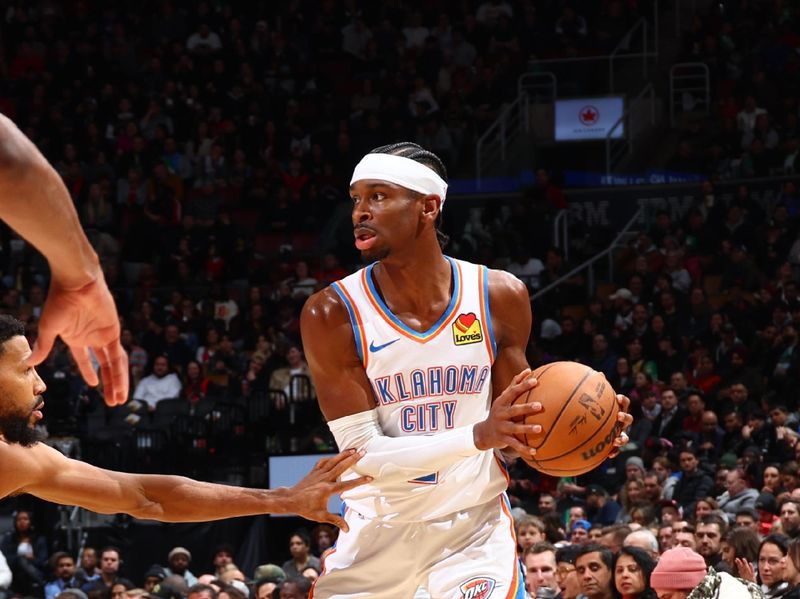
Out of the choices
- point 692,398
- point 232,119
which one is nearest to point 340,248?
point 232,119

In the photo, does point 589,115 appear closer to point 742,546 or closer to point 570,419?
point 742,546

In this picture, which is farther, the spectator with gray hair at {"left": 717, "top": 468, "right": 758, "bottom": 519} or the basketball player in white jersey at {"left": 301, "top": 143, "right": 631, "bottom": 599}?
the spectator with gray hair at {"left": 717, "top": 468, "right": 758, "bottom": 519}

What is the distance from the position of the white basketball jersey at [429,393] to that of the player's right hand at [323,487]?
0.13 meters

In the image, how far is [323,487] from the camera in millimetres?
5129

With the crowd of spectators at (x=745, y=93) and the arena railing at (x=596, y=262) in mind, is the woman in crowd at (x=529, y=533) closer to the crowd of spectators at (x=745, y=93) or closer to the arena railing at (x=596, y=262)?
the arena railing at (x=596, y=262)

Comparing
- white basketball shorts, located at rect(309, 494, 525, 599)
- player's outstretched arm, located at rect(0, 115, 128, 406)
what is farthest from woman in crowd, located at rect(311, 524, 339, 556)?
player's outstretched arm, located at rect(0, 115, 128, 406)

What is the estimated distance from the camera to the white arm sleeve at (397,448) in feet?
16.6

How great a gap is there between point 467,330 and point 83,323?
2356 mm

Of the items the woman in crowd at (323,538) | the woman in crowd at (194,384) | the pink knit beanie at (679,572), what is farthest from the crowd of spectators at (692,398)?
the woman in crowd at (194,384)

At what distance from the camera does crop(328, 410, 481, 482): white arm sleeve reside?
505 cm

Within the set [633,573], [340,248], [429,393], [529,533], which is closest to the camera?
[429,393]

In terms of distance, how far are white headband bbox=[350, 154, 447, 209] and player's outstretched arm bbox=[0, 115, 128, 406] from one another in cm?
207

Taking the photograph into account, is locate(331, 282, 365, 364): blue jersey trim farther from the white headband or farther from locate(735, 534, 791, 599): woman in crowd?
locate(735, 534, 791, 599): woman in crowd

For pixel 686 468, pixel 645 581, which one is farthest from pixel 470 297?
pixel 686 468
